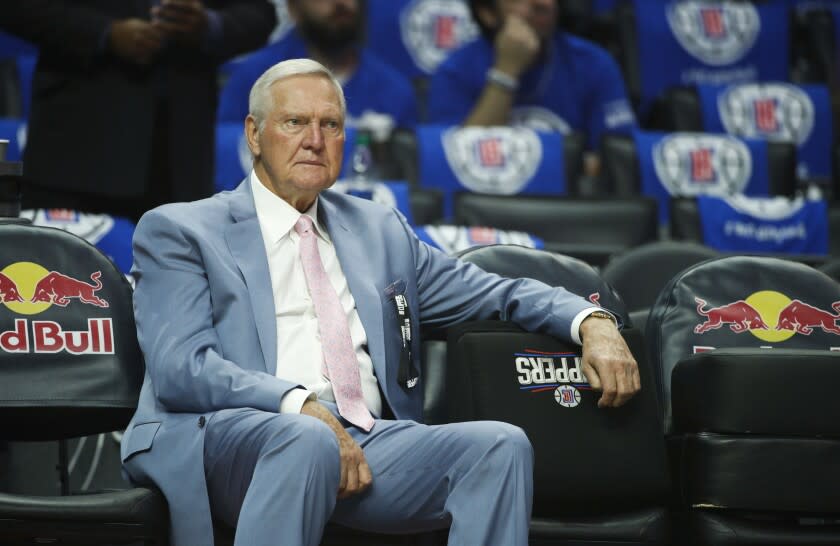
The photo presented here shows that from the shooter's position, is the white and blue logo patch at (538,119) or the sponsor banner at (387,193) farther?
the white and blue logo patch at (538,119)

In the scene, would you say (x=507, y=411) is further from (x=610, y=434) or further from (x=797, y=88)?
(x=797, y=88)

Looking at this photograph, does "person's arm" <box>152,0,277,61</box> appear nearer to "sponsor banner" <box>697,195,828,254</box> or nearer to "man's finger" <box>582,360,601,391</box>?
"sponsor banner" <box>697,195,828,254</box>

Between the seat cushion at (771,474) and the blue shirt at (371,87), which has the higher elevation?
the blue shirt at (371,87)

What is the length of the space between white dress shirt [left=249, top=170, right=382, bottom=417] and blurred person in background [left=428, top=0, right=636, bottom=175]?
9.93ft

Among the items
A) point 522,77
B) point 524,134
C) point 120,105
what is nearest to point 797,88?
point 522,77

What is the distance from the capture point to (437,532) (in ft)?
8.61

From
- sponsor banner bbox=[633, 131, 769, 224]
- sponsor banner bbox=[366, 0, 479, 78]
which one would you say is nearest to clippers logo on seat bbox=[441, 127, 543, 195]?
sponsor banner bbox=[633, 131, 769, 224]

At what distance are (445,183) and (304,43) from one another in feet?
4.30

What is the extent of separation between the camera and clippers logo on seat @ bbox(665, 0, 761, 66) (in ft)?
22.2

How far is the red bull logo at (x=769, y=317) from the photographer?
316cm

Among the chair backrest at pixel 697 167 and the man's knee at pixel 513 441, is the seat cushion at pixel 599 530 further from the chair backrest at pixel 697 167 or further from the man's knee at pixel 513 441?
the chair backrest at pixel 697 167

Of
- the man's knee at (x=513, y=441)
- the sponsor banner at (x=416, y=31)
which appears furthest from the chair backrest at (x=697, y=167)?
the man's knee at (x=513, y=441)

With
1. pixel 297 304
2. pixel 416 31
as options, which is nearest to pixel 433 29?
pixel 416 31

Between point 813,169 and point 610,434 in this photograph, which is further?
point 813,169
